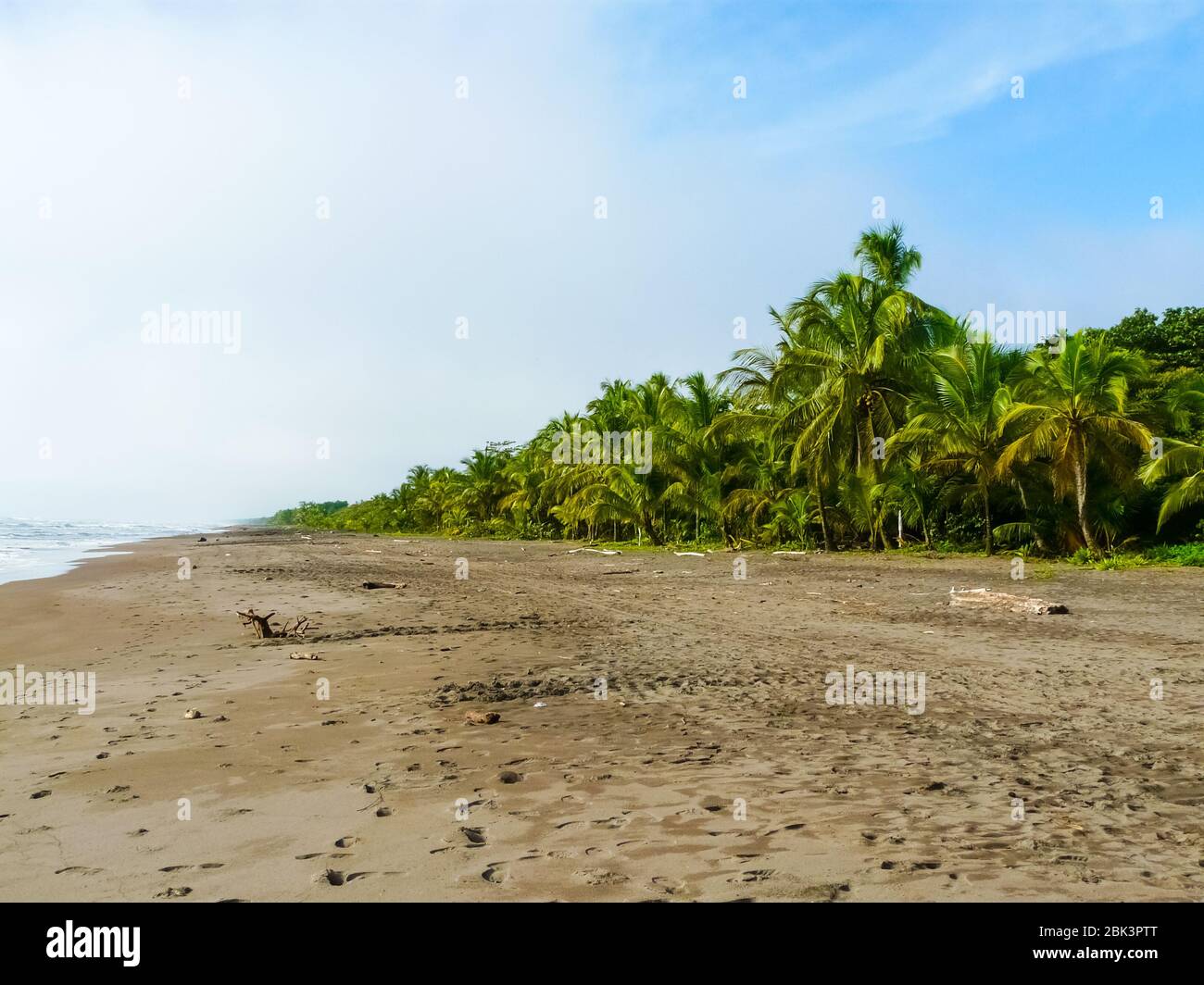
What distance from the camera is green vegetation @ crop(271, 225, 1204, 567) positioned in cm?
2206

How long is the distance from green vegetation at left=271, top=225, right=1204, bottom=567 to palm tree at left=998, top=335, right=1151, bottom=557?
0.15 feet

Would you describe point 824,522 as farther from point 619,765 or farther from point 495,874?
point 495,874

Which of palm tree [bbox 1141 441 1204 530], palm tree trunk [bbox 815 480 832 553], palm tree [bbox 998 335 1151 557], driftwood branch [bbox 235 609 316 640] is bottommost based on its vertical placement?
driftwood branch [bbox 235 609 316 640]

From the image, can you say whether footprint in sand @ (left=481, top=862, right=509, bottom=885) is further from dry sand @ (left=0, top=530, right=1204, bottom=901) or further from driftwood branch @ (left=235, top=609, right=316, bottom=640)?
driftwood branch @ (left=235, top=609, right=316, bottom=640)

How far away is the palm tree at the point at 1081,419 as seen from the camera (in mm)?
21547

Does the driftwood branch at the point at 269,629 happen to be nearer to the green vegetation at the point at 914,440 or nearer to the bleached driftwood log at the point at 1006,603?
the bleached driftwood log at the point at 1006,603

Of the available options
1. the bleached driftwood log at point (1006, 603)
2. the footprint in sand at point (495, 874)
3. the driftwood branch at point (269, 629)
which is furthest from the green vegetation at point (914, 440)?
the footprint in sand at point (495, 874)

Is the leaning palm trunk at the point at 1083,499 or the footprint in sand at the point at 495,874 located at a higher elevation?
the leaning palm trunk at the point at 1083,499

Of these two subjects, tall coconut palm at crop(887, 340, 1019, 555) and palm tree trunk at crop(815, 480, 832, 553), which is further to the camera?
palm tree trunk at crop(815, 480, 832, 553)

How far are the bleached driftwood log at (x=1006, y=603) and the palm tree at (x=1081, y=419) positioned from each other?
9.32m

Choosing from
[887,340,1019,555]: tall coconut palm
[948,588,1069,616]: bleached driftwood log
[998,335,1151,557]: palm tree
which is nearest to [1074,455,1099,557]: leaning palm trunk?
[998,335,1151,557]: palm tree

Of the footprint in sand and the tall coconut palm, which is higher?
the tall coconut palm

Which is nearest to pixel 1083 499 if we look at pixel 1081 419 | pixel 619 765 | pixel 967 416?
pixel 1081 419

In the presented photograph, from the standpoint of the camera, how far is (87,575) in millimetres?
26312
